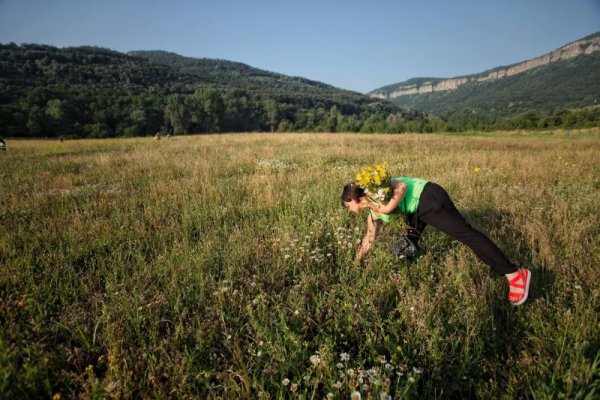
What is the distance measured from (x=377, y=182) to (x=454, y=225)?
0.95 m

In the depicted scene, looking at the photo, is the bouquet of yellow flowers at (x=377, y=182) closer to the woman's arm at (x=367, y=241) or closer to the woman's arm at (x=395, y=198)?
the woman's arm at (x=395, y=198)

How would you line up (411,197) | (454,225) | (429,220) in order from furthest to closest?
(411,197) < (429,220) < (454,225)

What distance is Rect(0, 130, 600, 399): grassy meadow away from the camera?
6.14 feet

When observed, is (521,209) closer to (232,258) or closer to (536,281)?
(536,281)

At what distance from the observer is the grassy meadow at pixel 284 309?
1.87m

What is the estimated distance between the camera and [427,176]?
7727mm

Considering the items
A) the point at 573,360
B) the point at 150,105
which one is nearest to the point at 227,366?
the point at 573,360

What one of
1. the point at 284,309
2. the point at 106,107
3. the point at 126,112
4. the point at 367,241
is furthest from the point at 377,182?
the point at 106,107

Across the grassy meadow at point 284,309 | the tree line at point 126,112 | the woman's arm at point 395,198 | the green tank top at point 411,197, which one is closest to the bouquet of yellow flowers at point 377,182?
the woman's arm at point 395,198

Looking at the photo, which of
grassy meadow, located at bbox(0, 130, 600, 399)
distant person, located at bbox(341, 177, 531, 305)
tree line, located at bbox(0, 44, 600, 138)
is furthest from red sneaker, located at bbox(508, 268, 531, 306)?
tree line, located at bbox(0, 44, 600, 138)

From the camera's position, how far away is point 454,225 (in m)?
2.96

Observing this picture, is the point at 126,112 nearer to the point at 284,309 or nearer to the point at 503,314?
the point at 284,309

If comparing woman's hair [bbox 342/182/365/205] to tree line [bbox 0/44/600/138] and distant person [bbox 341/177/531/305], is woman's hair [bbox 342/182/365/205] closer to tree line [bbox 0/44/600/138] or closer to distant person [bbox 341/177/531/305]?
distant person [bbox 341/177/531/305]

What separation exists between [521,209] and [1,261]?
25.6 ft
